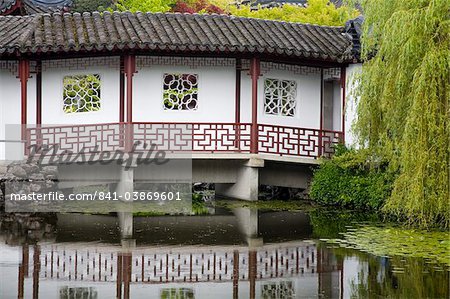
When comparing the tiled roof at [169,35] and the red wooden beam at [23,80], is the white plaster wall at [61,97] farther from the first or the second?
the tiled roof at [169,35]

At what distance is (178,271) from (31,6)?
19057 mm

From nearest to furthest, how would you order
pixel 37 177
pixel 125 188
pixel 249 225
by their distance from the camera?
pixel 249 225
pixel 37 177
pixel 125 188

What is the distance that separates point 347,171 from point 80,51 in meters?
6.52

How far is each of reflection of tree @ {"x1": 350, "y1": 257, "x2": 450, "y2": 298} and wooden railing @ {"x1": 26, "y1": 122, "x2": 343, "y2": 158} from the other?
8.62 meters

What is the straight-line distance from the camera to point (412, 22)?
16500 millimetres

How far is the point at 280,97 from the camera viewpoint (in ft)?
76.7

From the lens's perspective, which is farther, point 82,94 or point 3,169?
point 82,94

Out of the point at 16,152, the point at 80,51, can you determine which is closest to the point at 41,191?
the point at 16,152

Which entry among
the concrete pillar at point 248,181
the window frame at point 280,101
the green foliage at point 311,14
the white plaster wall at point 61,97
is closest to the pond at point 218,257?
the concrete pillar at point 248,181

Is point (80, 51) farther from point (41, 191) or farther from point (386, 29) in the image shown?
point (386, 29)

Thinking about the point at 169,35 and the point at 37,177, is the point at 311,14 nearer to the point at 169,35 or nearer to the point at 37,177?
the point at 169,35

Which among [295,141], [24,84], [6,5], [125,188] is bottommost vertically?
[125,188]

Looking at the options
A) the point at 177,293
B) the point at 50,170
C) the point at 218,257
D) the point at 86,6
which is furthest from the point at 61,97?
the point at 86,6

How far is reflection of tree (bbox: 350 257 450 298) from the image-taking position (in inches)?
431
